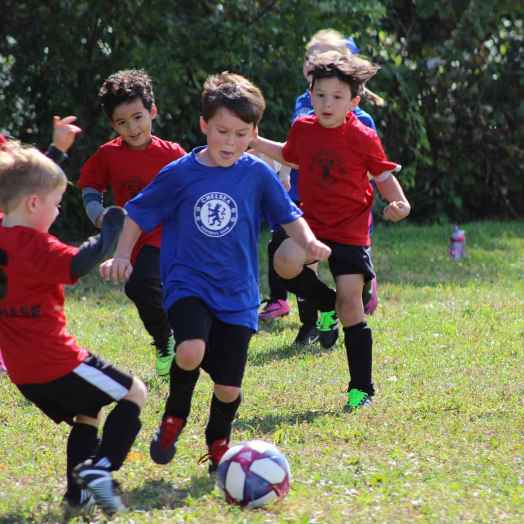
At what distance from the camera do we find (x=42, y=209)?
4277 mm

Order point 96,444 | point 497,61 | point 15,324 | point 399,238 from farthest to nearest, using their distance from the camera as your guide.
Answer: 1. point 497,61
2. point 399,238
3. point 96,444
4. point 15,324

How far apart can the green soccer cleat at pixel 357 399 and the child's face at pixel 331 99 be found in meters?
1.43

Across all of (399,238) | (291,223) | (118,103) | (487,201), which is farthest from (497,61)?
(291,223)

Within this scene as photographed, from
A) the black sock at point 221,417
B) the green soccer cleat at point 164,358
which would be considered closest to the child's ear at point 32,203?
the black sock at point 221,417

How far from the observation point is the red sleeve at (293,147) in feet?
20.7

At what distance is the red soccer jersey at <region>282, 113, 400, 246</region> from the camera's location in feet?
20.2

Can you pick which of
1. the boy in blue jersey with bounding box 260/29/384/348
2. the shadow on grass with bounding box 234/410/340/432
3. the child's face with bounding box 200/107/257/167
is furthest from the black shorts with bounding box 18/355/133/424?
the boy in blue jersey with bounding box 260/29/384/348

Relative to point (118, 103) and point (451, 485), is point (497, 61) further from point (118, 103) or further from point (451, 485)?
point (451, 485)

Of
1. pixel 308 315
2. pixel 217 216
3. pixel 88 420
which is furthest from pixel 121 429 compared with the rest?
pixel 308 315

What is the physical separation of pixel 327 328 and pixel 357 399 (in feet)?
4.52

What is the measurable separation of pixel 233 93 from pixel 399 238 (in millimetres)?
8108

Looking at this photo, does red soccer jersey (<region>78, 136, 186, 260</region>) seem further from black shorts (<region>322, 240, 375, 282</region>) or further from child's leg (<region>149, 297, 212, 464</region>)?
child's leg (<region>149, 297, 212, 464</region>)

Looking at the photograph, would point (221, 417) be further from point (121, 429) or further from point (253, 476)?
point (121, 429)

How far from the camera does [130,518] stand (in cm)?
432
